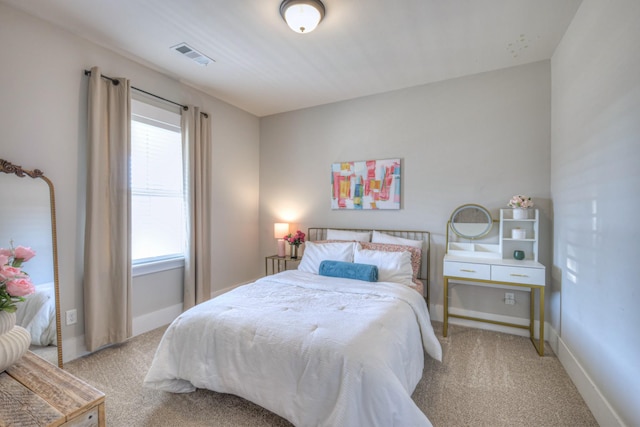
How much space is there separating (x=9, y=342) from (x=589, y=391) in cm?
316

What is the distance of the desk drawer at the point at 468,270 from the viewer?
2.66 m

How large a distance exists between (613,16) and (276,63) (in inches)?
97.1

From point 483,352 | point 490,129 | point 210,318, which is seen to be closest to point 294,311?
point 210,318

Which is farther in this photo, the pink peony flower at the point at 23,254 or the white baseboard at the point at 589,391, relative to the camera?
the white baseboard at the point at 589,391

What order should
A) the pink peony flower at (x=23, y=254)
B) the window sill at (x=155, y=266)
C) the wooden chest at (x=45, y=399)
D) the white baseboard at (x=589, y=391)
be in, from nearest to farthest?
1. the wooden chest at (x=45, y=399)
2. the pink peony flower at (x=23, y=254)
3. the white baseboard at (x=589, y=391)
4. the window sill at (x=155, y=266)

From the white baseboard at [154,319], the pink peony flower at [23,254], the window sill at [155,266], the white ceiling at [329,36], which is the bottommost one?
the white baseboard at [154,319]

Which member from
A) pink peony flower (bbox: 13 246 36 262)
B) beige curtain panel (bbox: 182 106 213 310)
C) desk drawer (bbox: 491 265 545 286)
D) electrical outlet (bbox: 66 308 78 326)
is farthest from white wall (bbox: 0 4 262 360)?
desk drawer (bbox: 491 265 545 286)

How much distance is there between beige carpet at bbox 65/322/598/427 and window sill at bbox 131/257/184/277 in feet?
2.31

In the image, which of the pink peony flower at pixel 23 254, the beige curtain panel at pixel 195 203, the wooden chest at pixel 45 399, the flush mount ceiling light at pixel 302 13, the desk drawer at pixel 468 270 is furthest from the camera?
the beige curtain panel at pixel 195 203

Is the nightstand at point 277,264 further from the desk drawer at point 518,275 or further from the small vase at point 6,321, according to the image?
the small vase at point 6,321

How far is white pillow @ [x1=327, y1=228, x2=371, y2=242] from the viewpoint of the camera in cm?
345

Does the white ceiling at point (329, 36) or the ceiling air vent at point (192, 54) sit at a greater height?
the white ceiling at point (329, 36)

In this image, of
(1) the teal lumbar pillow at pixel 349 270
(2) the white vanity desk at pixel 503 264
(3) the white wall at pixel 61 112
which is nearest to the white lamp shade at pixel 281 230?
(1) the teal lumbar pillow at pixel 349 270

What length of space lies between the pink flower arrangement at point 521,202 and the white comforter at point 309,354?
1.43 metres
